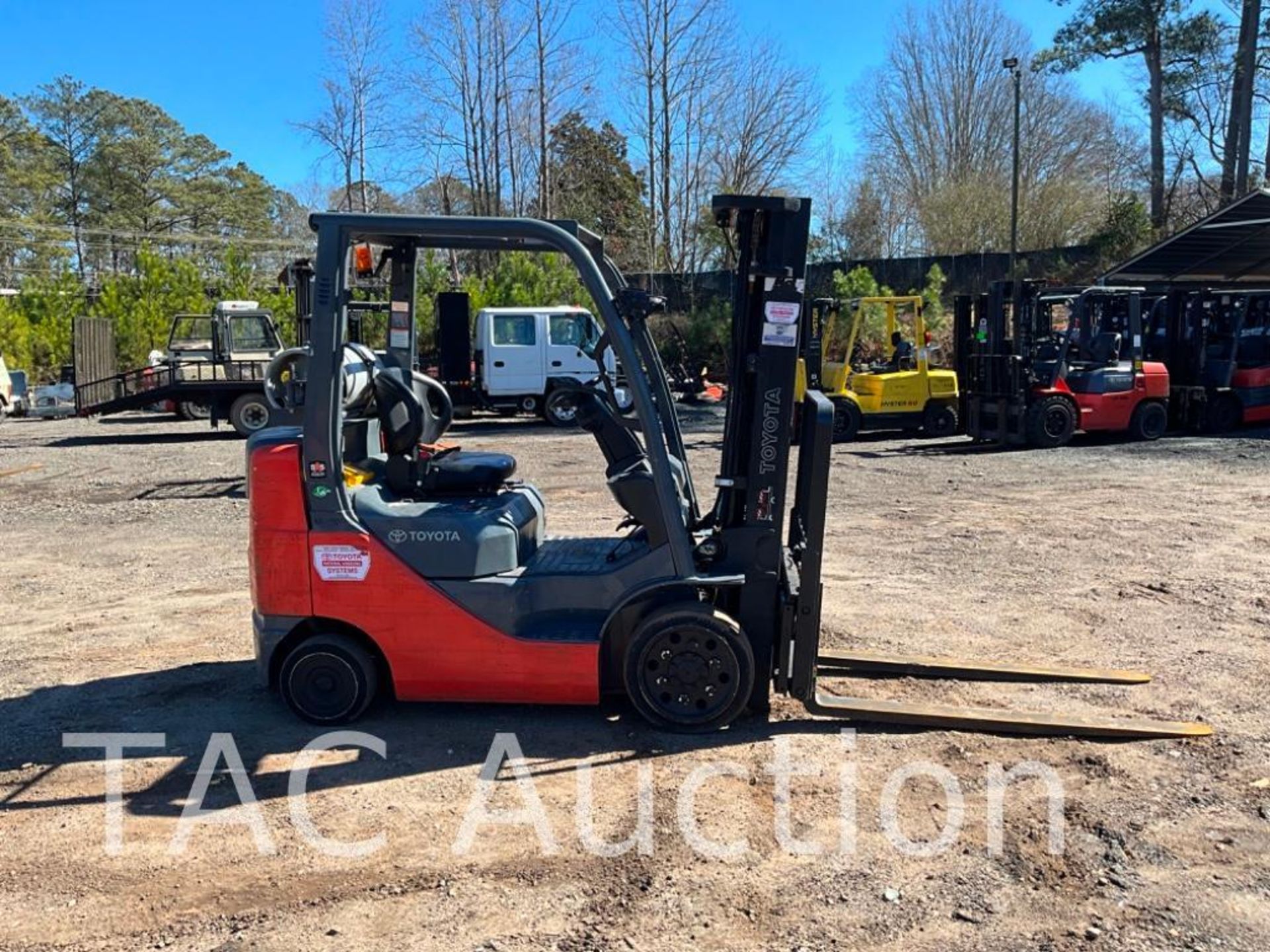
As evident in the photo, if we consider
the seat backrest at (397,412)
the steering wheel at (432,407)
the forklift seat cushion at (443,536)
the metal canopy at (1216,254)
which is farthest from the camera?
the metal canopy at (1216,254)

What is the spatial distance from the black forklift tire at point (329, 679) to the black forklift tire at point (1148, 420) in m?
15.2

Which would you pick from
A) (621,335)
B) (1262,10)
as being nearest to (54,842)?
(621,335)

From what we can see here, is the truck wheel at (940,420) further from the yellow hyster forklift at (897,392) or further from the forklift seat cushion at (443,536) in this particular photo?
the forklift seat cushion at (443,536)

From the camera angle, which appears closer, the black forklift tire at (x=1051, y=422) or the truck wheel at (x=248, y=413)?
the black forklift tire at (x=1051, y=422)

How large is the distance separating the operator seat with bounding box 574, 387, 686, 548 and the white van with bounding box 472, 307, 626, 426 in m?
15.5

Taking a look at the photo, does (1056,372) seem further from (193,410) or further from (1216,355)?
(193,410)

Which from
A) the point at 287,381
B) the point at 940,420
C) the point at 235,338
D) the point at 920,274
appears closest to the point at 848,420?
the point at 940,420

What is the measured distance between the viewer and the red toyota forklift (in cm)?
455

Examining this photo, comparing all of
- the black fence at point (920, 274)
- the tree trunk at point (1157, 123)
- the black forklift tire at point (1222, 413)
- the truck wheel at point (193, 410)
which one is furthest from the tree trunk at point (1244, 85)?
the truck wheel at point (193, 410)

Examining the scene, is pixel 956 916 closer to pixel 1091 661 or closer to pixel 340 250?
pixel 1091 661

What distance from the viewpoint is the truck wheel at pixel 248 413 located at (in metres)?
19.4

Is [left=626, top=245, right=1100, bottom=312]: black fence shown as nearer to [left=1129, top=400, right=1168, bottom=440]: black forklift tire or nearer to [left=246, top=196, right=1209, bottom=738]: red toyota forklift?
[left=1129, top=400, right=1168, bottom=440]: black forklift tire

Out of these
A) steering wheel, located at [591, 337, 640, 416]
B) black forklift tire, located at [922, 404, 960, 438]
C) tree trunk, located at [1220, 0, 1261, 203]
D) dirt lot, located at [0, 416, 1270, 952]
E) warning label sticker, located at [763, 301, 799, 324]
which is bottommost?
dirt lot, located at [0, 416, 1270, 952]

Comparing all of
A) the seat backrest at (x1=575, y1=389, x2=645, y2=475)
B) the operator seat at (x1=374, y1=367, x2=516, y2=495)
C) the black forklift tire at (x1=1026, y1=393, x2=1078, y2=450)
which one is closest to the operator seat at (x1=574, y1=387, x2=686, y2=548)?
the seat backrest at (x1=575, y1=389, x2=645, y2=475)
